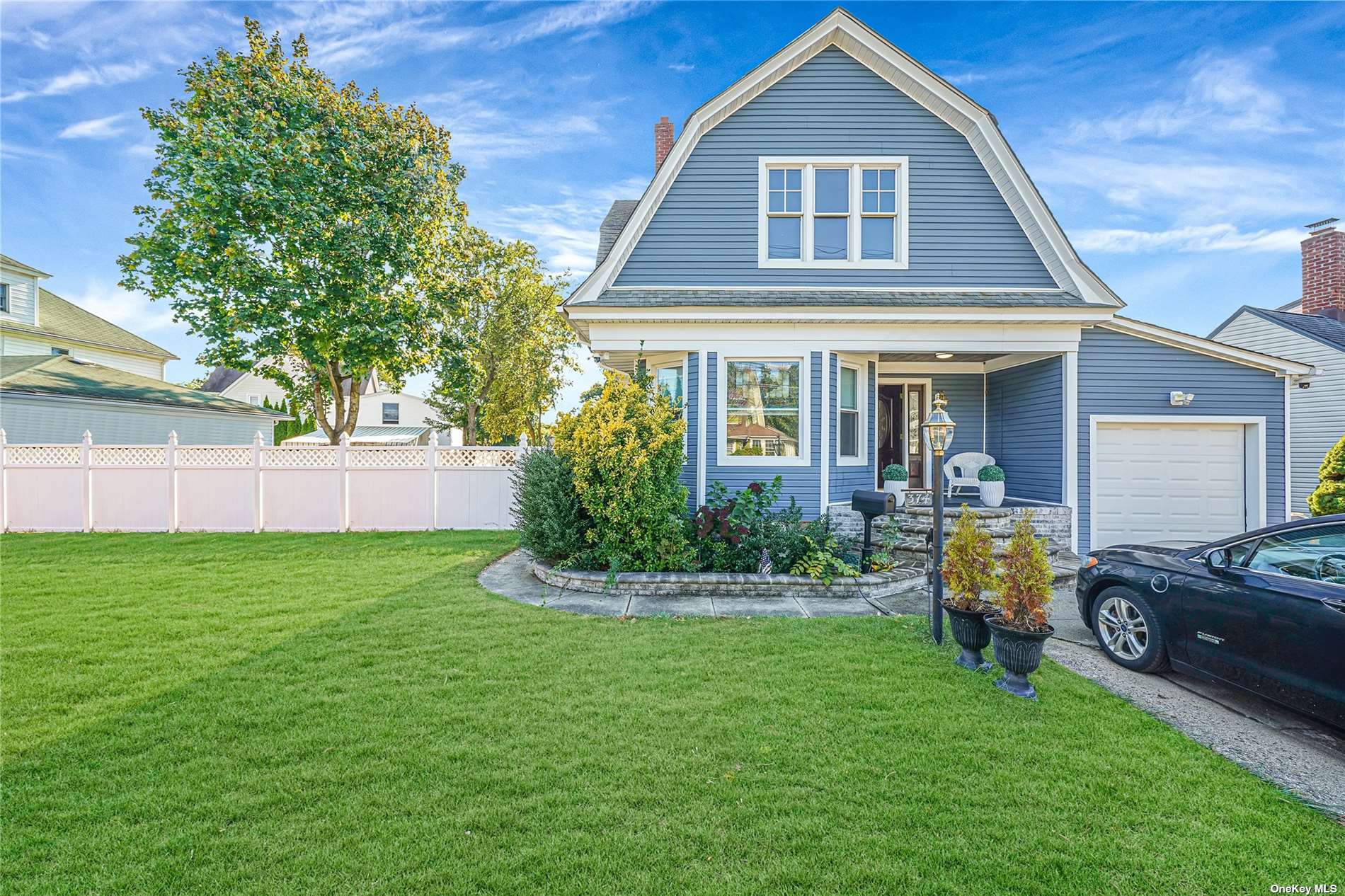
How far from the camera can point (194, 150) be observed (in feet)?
42.8

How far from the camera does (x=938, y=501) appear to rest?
523 cm

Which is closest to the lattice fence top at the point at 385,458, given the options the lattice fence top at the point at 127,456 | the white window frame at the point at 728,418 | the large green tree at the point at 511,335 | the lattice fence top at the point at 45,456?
the lattice fence top at the point at 127,456

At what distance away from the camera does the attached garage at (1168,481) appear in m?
9.15

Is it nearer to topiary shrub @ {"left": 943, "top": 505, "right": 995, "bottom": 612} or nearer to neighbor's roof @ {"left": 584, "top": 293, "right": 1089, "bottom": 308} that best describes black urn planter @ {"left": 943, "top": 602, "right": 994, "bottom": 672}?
topiary shrub @ {"left": 943, "top": 505, "right": 995, "bottom": 612}

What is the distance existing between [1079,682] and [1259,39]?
1312cm

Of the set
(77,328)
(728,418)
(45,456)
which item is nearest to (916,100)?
(728,418)

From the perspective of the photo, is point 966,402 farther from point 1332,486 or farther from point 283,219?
point 283,219

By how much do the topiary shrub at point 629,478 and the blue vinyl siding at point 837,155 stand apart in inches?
131

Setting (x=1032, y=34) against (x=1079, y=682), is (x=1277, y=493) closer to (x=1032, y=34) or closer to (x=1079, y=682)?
Result: (x=1079, y=682)

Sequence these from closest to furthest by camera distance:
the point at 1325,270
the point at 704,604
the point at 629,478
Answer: the point at 704,604
the point at 629,478
the point at 1325,270

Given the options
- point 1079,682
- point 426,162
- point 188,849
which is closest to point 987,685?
point 1079,682

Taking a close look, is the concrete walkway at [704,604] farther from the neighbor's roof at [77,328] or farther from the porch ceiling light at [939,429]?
the neighbor's roof at [77,328]

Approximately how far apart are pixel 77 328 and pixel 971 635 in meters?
29.3

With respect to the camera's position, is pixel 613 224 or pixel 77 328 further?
pixel 77 328
